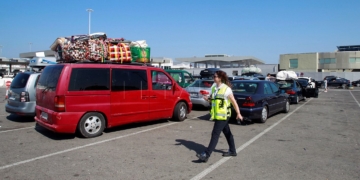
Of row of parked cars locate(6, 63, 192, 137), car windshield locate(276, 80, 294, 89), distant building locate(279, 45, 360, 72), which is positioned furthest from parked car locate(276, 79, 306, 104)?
distant building locate(279, 45, 360, 72)

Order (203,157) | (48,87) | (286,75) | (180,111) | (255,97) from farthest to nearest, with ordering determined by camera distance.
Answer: (286,75) < (180,111) < (255,97) < (48,87) < (203,157)

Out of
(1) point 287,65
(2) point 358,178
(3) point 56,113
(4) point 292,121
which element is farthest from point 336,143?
(1) point 287,65

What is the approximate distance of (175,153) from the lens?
5.96m

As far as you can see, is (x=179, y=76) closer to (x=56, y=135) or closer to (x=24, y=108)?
(x=24, y=108)

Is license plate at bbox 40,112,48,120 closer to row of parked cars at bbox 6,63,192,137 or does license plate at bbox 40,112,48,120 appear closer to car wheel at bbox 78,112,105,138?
row of parked cars at bbox 6,63,192,137

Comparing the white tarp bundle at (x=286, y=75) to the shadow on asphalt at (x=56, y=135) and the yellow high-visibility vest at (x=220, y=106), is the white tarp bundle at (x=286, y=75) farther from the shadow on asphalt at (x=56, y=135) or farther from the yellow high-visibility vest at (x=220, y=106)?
the shadow on asphalt at (x=56, y=135)

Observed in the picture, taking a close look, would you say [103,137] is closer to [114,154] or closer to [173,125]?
[114,154]

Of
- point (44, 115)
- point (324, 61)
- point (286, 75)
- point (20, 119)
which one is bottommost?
point (20, 119)

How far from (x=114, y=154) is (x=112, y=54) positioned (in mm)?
3179

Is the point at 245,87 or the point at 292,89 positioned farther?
the point at 292,89

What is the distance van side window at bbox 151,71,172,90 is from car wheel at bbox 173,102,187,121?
0.87 m

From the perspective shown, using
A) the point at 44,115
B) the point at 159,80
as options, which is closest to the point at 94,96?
the point at 44,115

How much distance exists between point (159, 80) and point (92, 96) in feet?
8.12

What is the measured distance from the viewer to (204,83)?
510 inches
